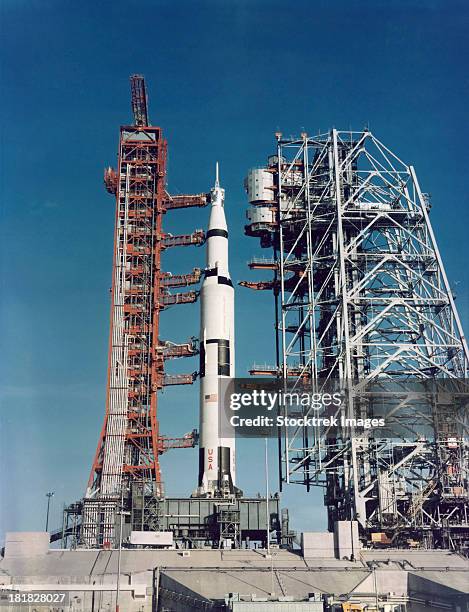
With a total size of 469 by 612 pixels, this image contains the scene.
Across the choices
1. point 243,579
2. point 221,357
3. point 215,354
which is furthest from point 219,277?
point 243,579

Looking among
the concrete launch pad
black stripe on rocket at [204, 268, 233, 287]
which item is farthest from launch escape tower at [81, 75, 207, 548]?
the concrete launch pad

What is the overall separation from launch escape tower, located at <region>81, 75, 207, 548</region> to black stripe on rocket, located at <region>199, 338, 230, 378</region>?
718 centimetres

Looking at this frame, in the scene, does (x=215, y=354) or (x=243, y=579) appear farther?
(x=215, y=354)

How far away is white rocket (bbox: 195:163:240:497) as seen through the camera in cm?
9169

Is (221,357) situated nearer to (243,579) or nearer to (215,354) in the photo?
(215,354)

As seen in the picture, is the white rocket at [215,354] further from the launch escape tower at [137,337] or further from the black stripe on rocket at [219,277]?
the launch escape tower at [137,337]

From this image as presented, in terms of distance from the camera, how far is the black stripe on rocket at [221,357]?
9506 centimetres

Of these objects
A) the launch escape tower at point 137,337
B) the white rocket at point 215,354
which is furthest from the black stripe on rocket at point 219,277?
the launch escape tower at point 137,337

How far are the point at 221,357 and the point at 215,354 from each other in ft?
2.38

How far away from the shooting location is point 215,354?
3762 inches

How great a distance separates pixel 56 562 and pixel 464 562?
36630 mm

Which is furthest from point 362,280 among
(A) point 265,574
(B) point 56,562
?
(B) point 56,562

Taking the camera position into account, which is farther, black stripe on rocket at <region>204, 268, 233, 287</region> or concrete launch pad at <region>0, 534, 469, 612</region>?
black stripe on rocket at <region>204, 268, 233, 287</region>

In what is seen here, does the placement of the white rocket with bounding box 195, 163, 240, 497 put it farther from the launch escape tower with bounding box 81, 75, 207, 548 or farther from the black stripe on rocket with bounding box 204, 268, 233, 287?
the launch escape tower with bounding box 81, 75, 207, 548
